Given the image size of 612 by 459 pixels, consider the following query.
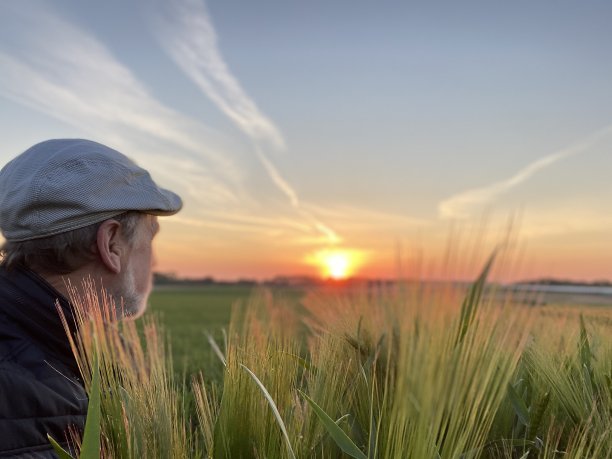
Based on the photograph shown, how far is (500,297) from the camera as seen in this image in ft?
3.20

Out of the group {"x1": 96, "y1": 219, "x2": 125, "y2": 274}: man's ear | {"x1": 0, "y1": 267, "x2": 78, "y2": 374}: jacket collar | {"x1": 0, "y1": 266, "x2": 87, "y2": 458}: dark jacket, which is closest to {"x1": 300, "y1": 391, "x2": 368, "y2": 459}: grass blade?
{"x1": 0, "y1": 266, "x2": 87, "y2": 458}: dark jacket

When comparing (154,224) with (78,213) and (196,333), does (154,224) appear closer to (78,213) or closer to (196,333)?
(78,213)

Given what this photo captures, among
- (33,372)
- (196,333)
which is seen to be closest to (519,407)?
(33,372)

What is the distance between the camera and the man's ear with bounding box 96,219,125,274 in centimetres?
185

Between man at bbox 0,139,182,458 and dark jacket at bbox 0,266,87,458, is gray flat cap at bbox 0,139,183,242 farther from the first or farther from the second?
dark jacket at bbox 0,266,87,458

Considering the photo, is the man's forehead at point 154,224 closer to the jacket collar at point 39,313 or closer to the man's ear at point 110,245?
the man's ear at point 110,245

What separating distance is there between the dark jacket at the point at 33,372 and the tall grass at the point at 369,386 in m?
0.29

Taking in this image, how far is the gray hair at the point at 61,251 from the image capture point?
185 cm

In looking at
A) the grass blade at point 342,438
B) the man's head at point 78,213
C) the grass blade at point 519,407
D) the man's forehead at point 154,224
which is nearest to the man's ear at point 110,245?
the man's head at point 78,213

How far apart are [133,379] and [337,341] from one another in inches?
20.3

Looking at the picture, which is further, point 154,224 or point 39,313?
point 154,224

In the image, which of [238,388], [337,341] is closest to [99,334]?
[238,388]

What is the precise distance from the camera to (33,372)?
1583 mm

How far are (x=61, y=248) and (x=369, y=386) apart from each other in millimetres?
1071
